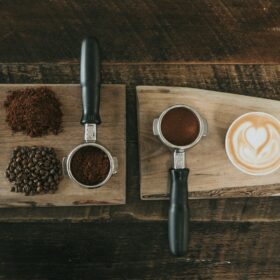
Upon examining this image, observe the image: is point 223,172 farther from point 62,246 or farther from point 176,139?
point 62,246

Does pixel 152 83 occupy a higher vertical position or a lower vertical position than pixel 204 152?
higher

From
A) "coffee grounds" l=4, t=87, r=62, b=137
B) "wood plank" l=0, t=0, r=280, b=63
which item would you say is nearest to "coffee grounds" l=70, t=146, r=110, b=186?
"coffee grounds" l=4, t=87, r=62, b=137

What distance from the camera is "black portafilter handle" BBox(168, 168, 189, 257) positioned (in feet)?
3.24

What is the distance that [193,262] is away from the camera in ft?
3.65

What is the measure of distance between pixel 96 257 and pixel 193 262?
0.26 meters

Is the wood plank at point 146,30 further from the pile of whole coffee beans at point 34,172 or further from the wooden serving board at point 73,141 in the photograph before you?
the pile of whole coffee beans at point 34,172

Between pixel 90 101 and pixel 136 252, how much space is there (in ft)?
1.43

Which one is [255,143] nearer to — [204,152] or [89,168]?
[204,152]

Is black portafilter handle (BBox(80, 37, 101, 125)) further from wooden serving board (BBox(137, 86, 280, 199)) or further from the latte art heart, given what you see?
the latte art heart

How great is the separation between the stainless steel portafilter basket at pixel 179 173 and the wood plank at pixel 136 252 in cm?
11

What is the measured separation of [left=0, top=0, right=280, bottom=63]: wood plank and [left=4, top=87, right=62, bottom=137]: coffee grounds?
13 cm

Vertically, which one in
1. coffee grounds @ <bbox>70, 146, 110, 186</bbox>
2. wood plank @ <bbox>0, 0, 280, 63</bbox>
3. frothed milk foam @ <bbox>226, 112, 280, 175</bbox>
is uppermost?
wood plank @ <bbox>0, 0, 280, 63</bbox>

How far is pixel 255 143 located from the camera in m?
1.04

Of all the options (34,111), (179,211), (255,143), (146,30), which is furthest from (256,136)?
(34,111)
